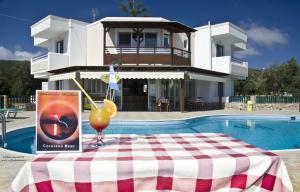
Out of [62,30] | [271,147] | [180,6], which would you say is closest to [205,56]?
[180,6]

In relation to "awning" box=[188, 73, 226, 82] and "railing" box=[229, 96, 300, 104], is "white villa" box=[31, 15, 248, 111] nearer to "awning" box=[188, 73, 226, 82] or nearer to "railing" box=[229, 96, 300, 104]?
"awning" box=[188, 73, 226, 82]

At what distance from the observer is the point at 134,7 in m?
48.2

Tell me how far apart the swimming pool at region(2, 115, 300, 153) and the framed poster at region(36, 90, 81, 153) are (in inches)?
278

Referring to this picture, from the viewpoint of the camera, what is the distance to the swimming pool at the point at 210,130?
43.3ft

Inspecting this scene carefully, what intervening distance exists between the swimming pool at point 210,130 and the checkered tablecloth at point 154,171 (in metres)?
7.47

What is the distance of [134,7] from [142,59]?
22408mm

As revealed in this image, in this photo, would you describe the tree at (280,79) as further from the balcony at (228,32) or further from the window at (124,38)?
the window at (124,38)

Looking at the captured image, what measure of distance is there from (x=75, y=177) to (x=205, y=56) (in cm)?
3400

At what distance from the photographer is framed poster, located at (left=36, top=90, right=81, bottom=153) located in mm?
3551

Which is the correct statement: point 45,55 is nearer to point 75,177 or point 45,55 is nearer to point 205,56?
point 205,56

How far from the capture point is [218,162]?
3283 mm

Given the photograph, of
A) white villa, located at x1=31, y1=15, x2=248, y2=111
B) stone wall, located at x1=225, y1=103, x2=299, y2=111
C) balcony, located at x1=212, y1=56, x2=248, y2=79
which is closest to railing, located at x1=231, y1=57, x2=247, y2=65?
balcony, located at x1=212, y1=56, x2=248, y2=79

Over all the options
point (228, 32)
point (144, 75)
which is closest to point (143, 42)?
point (144, 75)

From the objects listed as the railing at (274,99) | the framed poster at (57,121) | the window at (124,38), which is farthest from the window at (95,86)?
the framed poster at (57,121)
